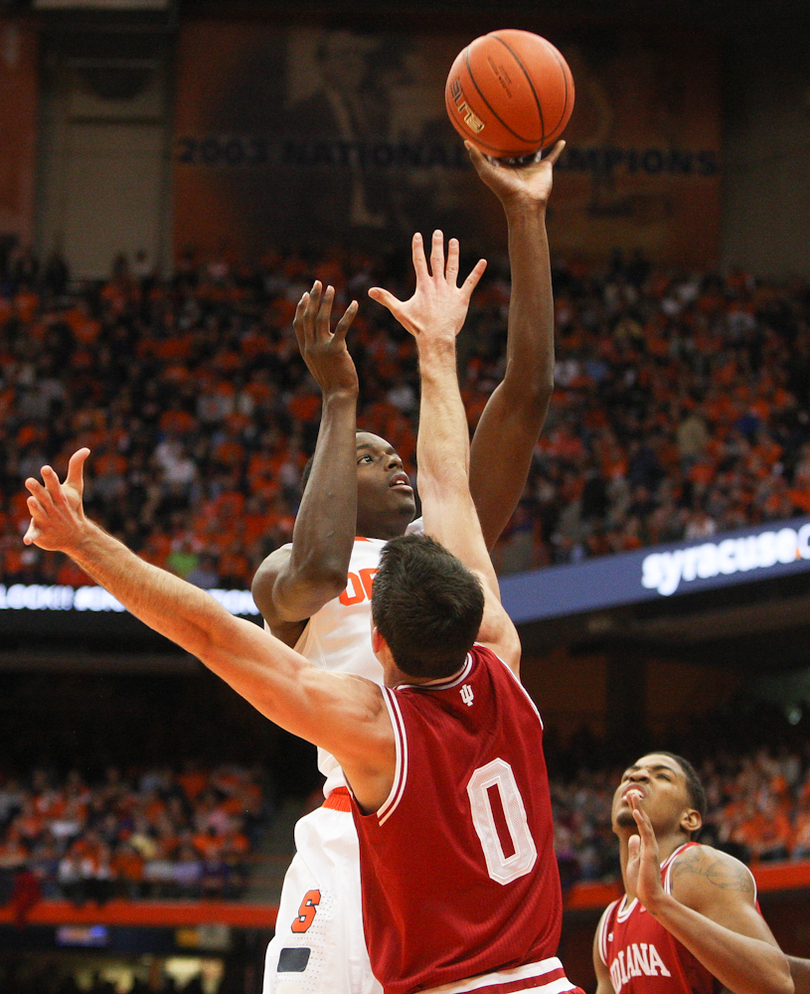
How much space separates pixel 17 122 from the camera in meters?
20.6

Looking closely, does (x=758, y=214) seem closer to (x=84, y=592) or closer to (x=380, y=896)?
(x=84, y=592)

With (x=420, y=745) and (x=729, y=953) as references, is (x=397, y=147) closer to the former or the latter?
(x=729, y=953)

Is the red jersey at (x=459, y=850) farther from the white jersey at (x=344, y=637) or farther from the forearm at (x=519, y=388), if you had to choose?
the forearm at (x=519, y=388)

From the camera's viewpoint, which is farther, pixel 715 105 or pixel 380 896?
pixel 715 105

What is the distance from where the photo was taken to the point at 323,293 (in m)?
3.43

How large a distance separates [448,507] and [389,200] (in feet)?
60.3

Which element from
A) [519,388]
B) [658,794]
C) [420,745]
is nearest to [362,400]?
[658,794]

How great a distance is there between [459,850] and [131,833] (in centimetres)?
1145

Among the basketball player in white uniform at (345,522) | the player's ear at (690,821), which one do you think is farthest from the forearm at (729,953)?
the basketball player in white uniform at (345,522)

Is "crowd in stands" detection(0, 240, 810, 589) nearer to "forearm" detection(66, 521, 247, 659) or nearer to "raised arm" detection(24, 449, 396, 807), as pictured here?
"raised arm" detection(24, 449, 396, 807)

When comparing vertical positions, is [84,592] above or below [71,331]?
below

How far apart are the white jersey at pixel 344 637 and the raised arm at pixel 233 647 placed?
0.82m

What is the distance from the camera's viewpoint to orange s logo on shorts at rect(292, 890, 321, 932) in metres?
3.13

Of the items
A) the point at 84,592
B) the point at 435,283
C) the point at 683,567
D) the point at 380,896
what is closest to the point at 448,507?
the point at 435,283
